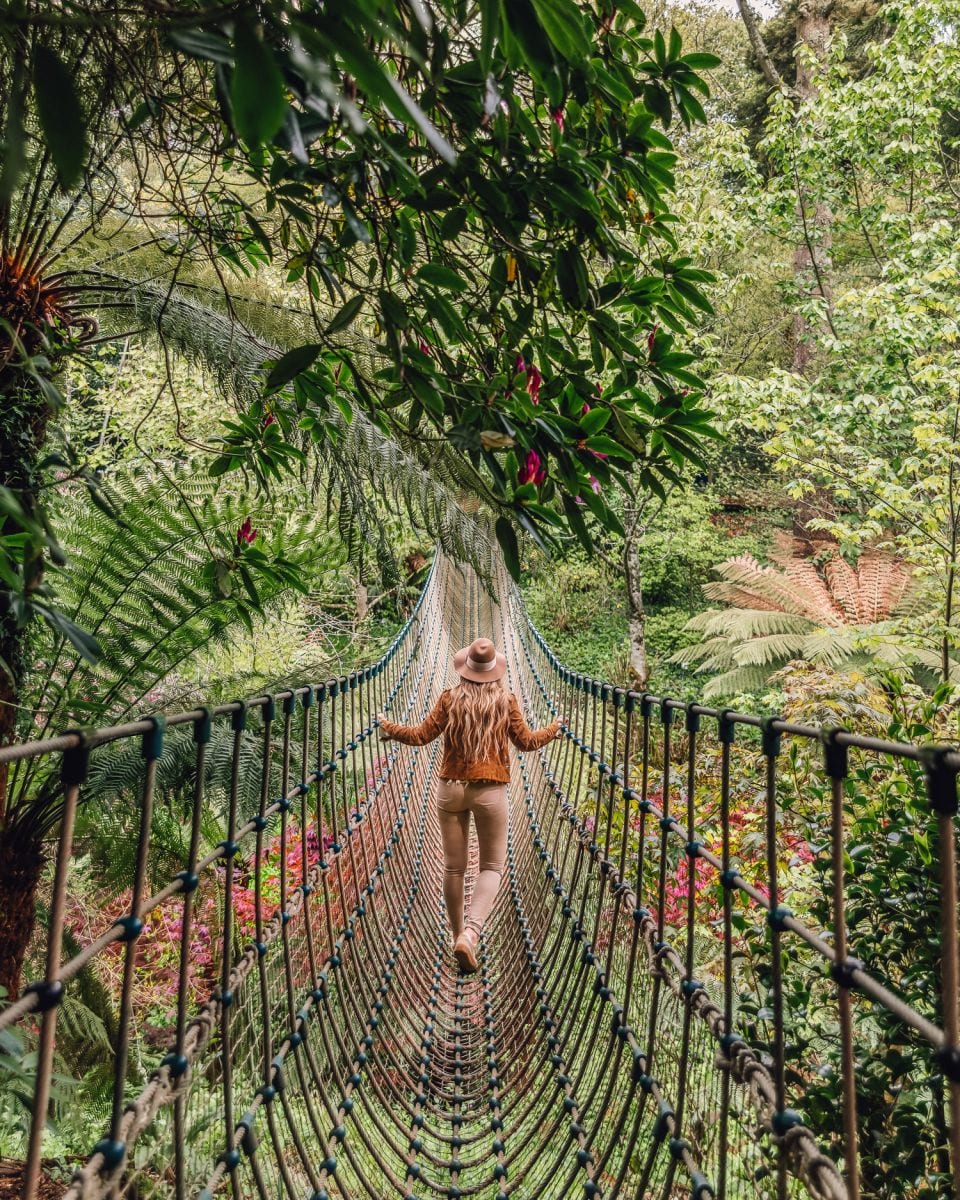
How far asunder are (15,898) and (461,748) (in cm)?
99

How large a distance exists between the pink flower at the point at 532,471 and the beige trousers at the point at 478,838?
1.38 meters

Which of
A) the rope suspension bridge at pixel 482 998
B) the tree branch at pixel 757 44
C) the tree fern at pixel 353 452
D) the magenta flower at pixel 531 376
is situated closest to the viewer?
the rope suspension bridge at pixel 482 998

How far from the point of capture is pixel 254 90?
0.31 m

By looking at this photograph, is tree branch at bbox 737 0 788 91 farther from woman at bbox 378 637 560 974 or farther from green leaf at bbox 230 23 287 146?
green leaf at bbox 230 23 287 146

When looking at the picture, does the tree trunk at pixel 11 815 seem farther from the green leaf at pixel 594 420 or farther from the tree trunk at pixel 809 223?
the tree trunk at pixel 809 223

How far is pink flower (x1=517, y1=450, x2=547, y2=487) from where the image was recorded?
2.48 feet

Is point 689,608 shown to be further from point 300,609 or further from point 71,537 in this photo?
point 71,537

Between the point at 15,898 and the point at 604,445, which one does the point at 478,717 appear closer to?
the point at 15,898

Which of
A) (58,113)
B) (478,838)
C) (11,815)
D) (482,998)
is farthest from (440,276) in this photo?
(482,998)

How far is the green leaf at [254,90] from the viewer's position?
0.31 metres

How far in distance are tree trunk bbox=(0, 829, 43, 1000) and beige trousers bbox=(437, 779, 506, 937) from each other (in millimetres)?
931

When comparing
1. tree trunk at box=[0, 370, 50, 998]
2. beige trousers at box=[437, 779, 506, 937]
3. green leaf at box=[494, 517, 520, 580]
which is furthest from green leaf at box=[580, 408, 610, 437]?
beige trousers at box=[437, 779, 506, 937]

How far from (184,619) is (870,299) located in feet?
12.7

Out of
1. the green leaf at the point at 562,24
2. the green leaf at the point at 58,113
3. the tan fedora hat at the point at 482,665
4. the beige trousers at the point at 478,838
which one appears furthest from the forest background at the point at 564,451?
the beige trousers at the point at 478,838
